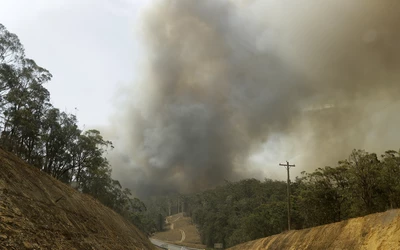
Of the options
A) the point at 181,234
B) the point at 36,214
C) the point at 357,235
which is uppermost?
the point at 36,214

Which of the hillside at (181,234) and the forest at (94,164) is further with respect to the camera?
the hillside at (181,234)

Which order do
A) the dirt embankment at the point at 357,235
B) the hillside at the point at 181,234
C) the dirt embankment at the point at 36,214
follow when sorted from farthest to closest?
the hillside at the point at 181,234 < the dirt embankment at the point at 357,235 < the dirt embankment at the point at 36,214

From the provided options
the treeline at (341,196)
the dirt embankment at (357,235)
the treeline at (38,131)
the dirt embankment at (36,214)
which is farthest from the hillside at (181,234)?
the dirt embankment at (36,214)

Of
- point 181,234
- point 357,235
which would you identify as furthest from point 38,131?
point 181,234

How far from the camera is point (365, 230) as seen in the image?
27.2 meters

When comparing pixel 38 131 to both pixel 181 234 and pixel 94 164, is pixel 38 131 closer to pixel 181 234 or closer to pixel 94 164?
pixel 94 164

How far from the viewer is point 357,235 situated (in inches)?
1092

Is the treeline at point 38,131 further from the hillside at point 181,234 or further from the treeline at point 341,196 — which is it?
the hillside at point 181,234

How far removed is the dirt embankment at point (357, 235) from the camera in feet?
78.8

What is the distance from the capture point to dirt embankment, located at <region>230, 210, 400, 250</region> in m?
24.0

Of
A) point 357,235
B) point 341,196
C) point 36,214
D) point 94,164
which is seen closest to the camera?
point 36,214

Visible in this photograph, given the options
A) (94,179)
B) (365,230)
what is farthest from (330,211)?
(94,179)

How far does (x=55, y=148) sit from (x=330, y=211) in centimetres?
4798

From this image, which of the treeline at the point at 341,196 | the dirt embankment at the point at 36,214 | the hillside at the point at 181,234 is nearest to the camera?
the dirt embankment at the point at 36,214
